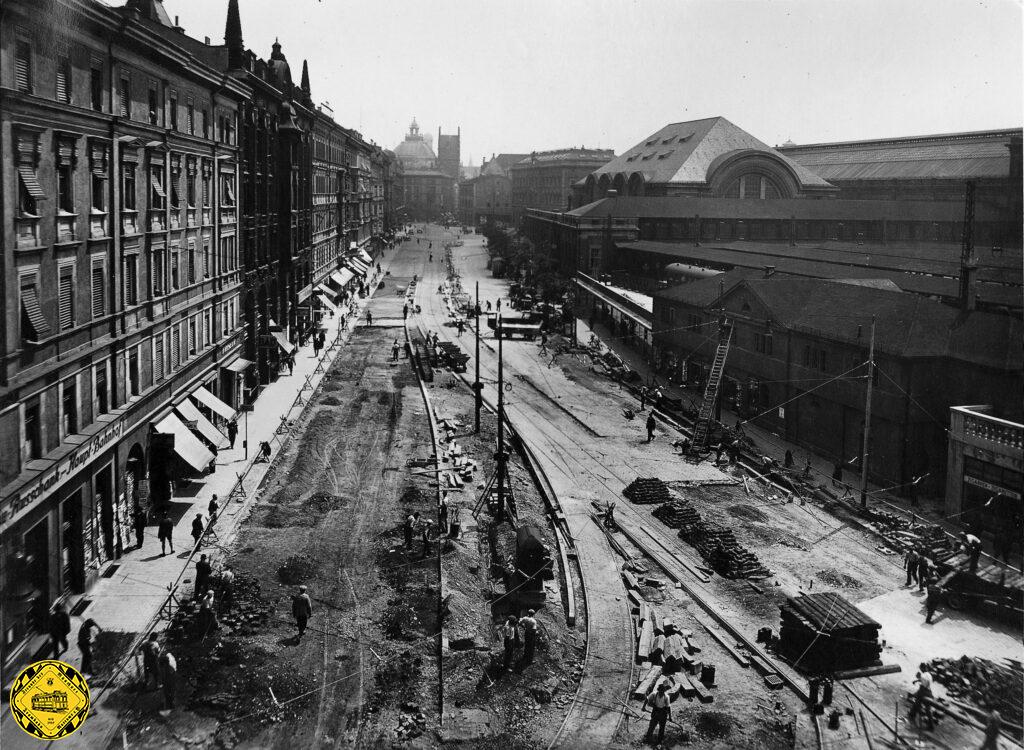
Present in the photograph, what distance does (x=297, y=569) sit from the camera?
2609 cm

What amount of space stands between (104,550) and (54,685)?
11143 mm

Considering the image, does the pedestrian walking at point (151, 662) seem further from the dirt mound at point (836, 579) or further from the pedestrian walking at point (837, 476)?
the pedestrian walking at point (837, 476)

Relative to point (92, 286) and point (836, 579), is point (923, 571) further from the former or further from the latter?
point (92, 286)

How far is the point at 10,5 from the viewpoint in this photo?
62.0 ft

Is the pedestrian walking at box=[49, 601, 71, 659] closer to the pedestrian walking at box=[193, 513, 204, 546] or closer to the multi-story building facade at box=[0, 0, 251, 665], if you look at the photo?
the multi-story building facade at box=[0, 0, 251, 665]

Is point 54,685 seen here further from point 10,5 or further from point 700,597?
point 700,597

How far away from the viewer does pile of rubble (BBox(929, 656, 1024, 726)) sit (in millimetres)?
18828

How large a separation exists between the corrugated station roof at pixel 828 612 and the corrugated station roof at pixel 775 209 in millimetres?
76419

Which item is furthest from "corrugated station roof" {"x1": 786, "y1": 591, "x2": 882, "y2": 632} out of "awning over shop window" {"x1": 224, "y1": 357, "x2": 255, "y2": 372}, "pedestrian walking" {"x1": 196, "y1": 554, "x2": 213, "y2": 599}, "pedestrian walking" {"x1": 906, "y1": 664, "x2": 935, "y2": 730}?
A: "awning over shop window" {"x1": 224, "y1": 357, "x2": 255, "y2": 372}

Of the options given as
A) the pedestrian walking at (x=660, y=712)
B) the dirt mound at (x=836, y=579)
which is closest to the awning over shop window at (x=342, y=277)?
the dirt mound at (x=836, y=579)

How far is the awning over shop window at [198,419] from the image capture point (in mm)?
33344

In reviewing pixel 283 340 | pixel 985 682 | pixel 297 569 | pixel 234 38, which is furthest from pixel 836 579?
pixel 234 38

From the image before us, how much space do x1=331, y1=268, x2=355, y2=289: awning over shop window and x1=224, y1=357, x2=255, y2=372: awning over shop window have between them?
42145 mm

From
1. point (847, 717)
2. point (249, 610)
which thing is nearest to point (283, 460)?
point (249, 610)
